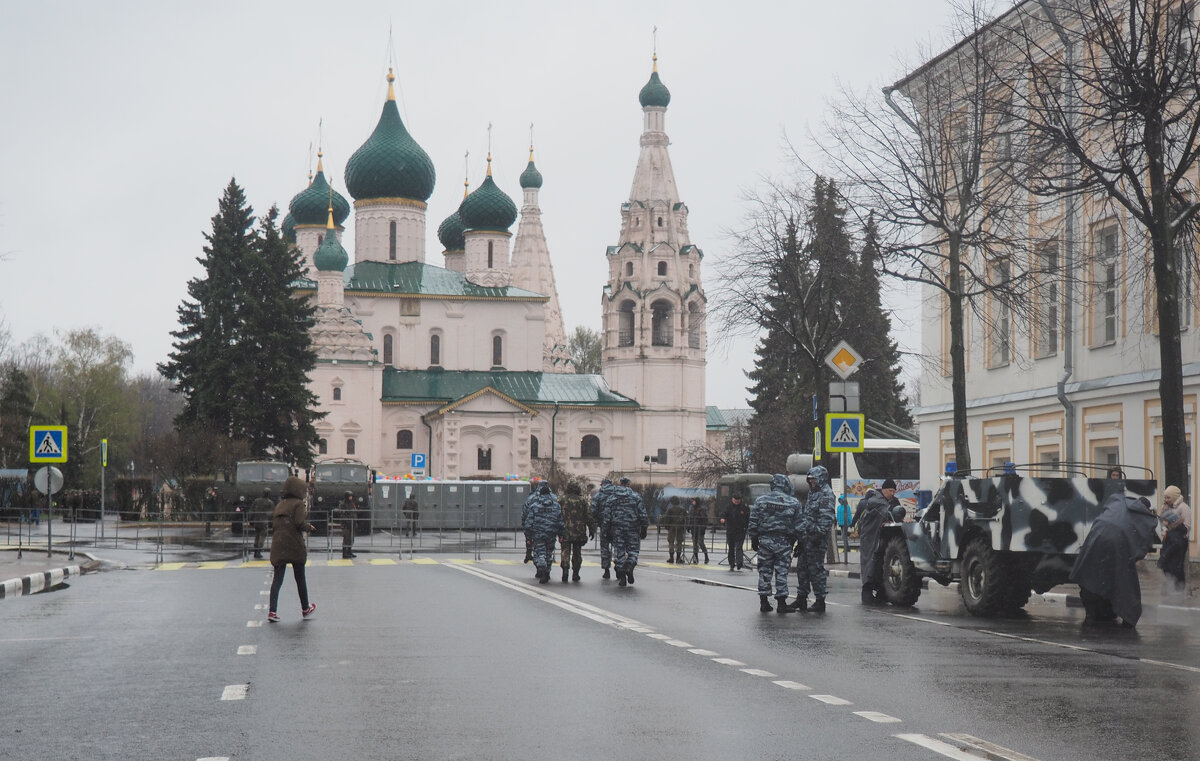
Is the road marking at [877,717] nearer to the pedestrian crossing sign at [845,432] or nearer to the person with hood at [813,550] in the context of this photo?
the person with hood at [813,550]

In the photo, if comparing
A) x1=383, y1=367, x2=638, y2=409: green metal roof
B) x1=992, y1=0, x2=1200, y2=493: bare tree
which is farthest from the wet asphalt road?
x1=383, y1=367, x2=638, y2=409: green metal roof

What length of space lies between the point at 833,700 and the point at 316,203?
97596mm

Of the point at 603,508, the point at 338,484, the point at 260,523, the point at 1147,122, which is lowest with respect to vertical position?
the point at 260,523

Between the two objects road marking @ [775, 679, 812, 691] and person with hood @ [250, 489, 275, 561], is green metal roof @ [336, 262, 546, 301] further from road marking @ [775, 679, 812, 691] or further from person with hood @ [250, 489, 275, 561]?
road marking @ [775, 679, 812, 691]

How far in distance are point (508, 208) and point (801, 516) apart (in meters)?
87.3

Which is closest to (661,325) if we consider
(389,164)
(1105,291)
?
(389,164)

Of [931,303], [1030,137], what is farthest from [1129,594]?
[931,303]

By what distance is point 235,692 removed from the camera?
10.1m

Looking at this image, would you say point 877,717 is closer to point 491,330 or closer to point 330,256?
point 330,256

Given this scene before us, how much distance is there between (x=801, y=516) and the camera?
18.1 m

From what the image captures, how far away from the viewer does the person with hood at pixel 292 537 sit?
16.5m

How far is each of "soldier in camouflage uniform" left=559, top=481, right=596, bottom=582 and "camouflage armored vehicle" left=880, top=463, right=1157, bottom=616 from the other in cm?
682

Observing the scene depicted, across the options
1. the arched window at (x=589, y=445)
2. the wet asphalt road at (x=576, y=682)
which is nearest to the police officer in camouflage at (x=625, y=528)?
the wet asphalt road at (x=576, y=682)

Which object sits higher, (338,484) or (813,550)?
(338,484)
